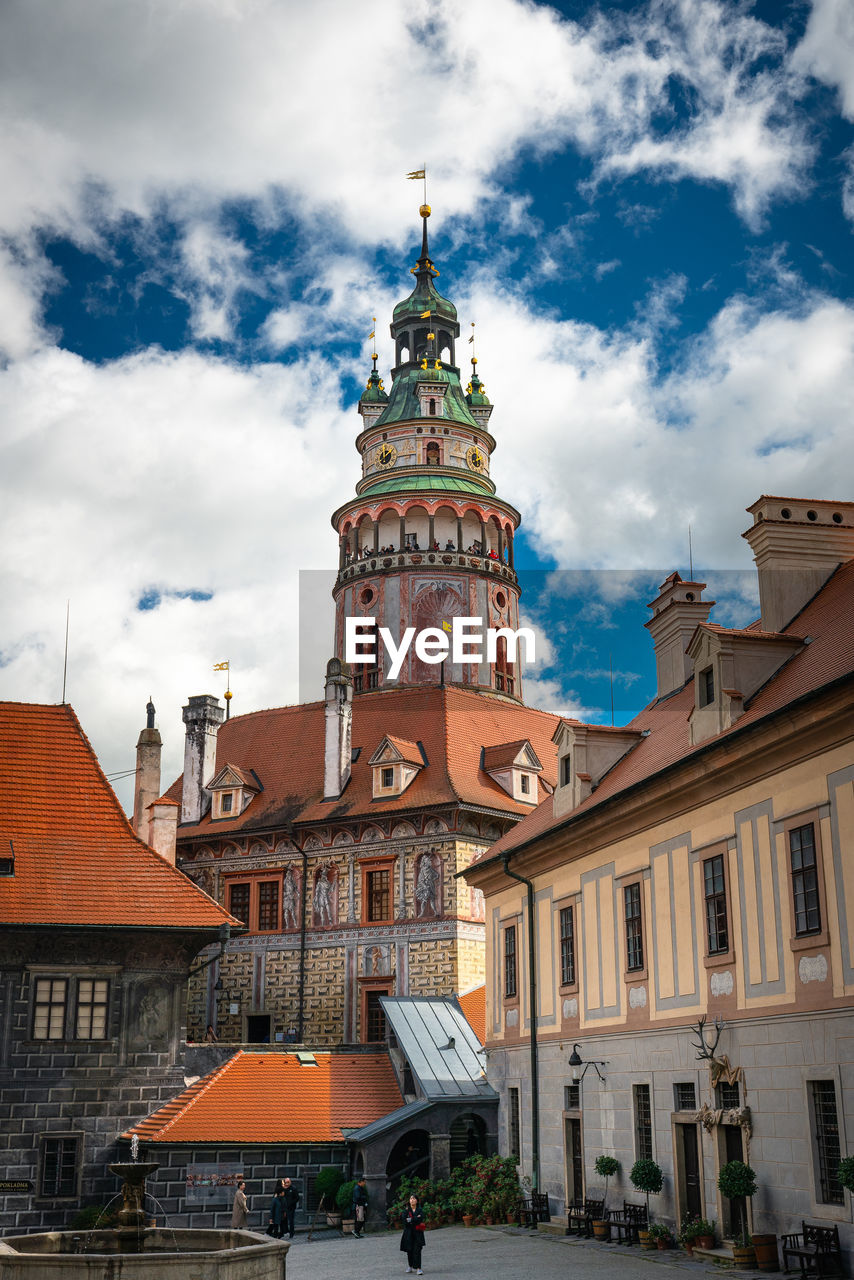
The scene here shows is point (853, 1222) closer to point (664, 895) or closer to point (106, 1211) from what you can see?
point (664, 895)

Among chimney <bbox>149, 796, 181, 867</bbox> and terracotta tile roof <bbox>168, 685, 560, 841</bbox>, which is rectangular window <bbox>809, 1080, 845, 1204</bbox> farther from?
terracotta tile roof <bbox>168, 685, 560, 841</bbox>

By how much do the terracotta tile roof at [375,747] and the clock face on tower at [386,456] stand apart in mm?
11175

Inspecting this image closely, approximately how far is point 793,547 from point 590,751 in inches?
215

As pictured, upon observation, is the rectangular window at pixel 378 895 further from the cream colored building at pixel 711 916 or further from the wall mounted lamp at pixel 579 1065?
the wall mounted lamp at pixel 579 1065

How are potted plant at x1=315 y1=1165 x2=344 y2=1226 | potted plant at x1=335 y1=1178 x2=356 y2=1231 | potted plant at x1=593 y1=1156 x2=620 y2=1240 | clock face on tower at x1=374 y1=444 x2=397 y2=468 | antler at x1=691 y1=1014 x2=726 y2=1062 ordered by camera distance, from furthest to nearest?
clock face on tower at x1=374 y1=444 x2=397 y2=468, potted plant at x1=315 y1=1165 x2=344 y2=1226, potted plant at x1=335 y1=1178 x2=356 y2=1231, potted plant at x1=593 y1=1156 x2=620 y2=1240, antler at x1=691 y1=1014 x2=726 y2=1062

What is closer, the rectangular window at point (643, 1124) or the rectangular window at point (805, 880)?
the rectangular window at point (805, 880)

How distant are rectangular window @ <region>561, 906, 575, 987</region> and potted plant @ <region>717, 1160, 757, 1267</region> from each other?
6.85m

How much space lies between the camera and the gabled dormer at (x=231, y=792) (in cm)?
3941

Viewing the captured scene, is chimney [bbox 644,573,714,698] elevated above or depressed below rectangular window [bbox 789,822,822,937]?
above

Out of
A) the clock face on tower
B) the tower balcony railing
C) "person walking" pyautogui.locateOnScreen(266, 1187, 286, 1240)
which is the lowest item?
"person walking" pyautogui.locateOnScreen(266, 1187, 286, 1240)

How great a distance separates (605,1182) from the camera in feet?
70.5

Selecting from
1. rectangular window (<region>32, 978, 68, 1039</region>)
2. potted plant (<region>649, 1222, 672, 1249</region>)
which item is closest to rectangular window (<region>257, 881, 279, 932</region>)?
rectangular window (<region>32, 978, 68, 1039</region>)

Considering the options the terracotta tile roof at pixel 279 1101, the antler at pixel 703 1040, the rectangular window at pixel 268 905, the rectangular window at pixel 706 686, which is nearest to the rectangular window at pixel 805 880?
the antler at pixel 703 1040

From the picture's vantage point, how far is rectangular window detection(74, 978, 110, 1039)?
26.8m
